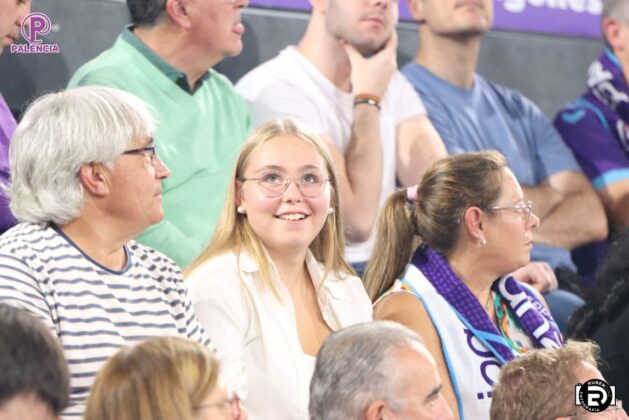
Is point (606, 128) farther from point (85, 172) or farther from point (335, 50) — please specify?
point (85, 172)

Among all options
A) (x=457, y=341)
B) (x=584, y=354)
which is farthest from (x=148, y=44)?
(x=584, y=354)

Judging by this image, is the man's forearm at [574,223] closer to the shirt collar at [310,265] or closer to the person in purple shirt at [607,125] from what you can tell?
the person in purple shirt at [607,125]

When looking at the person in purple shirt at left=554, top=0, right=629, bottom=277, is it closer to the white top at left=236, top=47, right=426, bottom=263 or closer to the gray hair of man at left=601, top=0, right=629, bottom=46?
the gray hair of man at left=601, top=0, right=629, bottom=46

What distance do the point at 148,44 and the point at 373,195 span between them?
2.64 ft

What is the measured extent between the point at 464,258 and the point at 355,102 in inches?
31.5

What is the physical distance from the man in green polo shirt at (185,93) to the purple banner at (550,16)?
142 cm

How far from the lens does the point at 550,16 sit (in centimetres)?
475

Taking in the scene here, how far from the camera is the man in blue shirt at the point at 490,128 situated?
417cm

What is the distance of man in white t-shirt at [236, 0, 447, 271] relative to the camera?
3.65m

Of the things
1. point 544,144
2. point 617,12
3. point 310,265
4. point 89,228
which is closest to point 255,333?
point 310,265

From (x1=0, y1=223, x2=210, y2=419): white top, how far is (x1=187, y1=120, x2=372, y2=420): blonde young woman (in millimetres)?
179

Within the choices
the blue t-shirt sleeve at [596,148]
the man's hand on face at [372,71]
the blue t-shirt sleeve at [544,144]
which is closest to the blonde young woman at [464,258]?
the man's hand on face at [372,71]

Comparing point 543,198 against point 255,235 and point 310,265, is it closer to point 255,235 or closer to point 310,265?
point 310,265

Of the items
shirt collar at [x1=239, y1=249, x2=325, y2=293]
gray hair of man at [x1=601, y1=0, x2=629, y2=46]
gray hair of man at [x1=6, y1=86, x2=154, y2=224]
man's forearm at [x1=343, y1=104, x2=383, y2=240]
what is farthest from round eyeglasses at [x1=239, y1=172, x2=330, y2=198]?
gray hair of man at [x1=601, y1=0, x2=629, y2=46]
